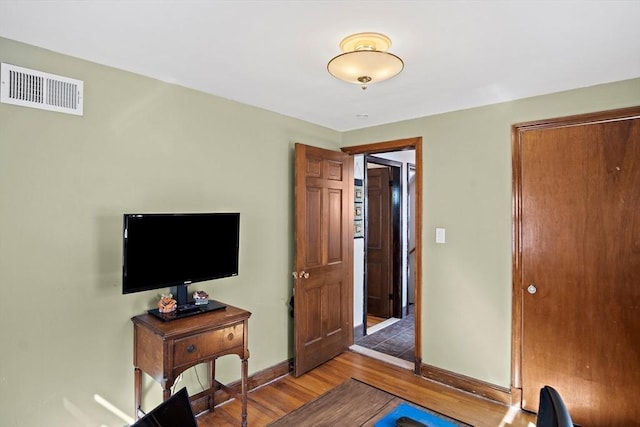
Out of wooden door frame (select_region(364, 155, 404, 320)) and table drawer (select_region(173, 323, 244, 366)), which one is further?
wooden door frame (select_region(364, 155, 404, 320))

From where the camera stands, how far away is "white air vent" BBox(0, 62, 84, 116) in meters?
1.83

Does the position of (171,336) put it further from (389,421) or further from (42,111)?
(42,111)

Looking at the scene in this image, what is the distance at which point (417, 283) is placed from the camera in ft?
10.7

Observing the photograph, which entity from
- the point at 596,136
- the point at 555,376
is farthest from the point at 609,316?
the point at 596,136

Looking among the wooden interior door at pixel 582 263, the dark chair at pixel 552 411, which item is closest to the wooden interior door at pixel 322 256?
the wooden interior door at pixel 582 263

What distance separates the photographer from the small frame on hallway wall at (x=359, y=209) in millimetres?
4289

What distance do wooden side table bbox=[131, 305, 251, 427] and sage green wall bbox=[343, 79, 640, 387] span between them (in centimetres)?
173

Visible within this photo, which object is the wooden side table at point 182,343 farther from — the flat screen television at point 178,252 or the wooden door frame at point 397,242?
the wooden door frame at point 397,242

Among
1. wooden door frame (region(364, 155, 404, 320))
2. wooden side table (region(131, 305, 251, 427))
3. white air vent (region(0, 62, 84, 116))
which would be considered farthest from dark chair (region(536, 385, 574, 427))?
wooden door frame (region(364, 155, 404, 320))

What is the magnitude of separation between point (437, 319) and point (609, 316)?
120 cm

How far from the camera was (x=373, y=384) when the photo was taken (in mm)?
3061

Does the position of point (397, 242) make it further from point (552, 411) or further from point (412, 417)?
point (552, 411)

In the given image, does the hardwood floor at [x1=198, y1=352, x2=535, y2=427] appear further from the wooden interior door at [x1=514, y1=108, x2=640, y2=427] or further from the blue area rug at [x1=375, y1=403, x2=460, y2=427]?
the blue area rug at [x1=375, y1=403, x2=460, y2=427]

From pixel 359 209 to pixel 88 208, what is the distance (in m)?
2.92
